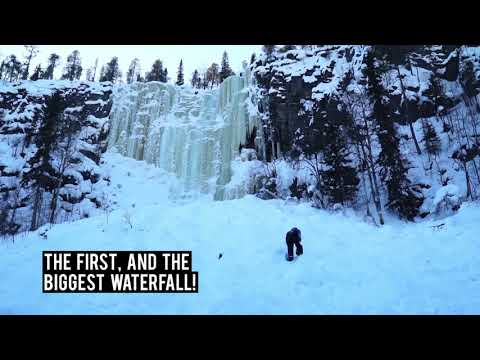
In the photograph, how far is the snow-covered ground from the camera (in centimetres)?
491

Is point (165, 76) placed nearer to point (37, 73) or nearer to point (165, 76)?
point (165, 76)

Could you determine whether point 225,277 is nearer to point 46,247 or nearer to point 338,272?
point 338,272

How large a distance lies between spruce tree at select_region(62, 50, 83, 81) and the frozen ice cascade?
60.4ft

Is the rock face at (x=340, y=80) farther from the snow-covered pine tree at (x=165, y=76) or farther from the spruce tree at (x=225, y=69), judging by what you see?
the snow-covered pine tree at (x=165, y=76)

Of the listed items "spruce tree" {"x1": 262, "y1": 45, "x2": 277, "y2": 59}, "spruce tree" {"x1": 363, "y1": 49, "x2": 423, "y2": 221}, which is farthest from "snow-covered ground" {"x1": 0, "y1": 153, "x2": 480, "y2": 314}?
"spruce tree" {"x1": 262, "y1": 45, "x2": 277, "y2": 59}

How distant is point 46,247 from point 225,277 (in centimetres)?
533

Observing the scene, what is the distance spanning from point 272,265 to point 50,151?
75.2 feet

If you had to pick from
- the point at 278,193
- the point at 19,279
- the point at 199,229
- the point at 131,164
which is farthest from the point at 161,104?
the point at 19,279

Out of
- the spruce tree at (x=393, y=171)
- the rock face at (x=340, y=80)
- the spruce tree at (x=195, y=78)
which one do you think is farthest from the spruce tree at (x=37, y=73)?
the spruce tree at (x=393, y=171)

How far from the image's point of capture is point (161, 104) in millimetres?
32531

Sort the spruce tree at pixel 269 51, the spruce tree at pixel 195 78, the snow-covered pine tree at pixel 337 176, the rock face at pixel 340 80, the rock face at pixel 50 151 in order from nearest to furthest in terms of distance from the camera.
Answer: the snow-covered pine tree at pixel 337 176 < the rock face at pixel 340 80 < the rock face at pixel 50 151 < the spruce tree at pixel 269 51 < the spruce tree at pixel 195 78

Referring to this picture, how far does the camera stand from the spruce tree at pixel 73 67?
4588cm

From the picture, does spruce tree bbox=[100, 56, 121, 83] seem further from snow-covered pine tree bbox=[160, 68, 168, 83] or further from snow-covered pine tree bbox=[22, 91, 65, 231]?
snow-covered pine tree bbox=[22, 91, 65, 231]

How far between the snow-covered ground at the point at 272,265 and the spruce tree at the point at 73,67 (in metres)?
45.8
